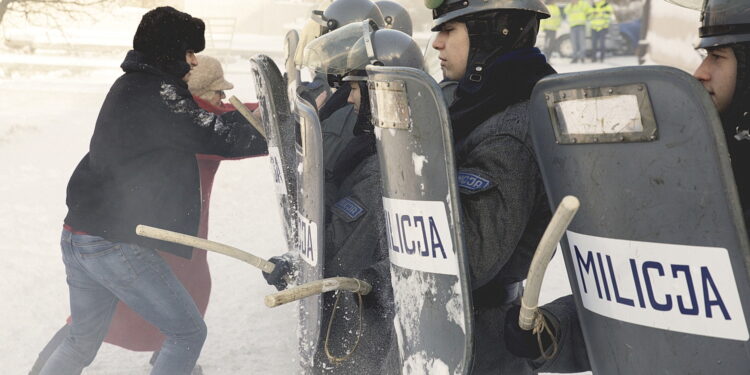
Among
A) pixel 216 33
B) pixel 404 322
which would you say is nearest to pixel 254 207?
pixel 404 322

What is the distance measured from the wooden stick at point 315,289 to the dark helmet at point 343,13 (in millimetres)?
1946

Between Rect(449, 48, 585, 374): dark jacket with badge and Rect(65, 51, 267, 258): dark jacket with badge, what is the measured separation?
4.18 feet

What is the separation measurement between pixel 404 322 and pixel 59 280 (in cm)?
407

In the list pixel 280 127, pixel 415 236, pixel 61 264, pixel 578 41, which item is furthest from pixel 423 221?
pixel 578 41

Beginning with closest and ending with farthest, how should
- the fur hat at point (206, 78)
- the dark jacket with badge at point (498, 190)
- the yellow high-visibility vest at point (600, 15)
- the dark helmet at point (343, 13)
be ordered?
the dark jacket with badge at point (498, 190) → the fur hat at point (206, 78) → the dark helmet at point (343, 13) → the yellow high-visibility vest at point (600, 15)

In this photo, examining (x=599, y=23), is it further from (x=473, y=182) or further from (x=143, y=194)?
(x=473, y=182)

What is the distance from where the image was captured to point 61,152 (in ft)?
30.9

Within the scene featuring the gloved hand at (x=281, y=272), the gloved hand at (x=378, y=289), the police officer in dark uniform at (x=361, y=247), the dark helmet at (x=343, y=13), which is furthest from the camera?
the dark helmet at (x=343, y=13)

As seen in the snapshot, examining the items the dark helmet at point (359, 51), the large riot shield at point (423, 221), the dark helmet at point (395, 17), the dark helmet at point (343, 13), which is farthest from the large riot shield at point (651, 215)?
the dark helmet at point (395, 17)

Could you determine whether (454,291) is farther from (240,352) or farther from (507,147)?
(240,352)

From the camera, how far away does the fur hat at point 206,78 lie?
3715 mm

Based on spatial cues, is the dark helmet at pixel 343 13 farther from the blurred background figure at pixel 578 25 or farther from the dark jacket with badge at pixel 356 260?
the blurred background figure at pixel 578 25

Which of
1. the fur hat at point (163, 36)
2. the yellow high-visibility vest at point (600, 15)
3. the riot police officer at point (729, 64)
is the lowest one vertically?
the yellow high-visibility vest at point (600, 15)

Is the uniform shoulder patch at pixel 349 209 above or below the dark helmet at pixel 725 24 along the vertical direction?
below
